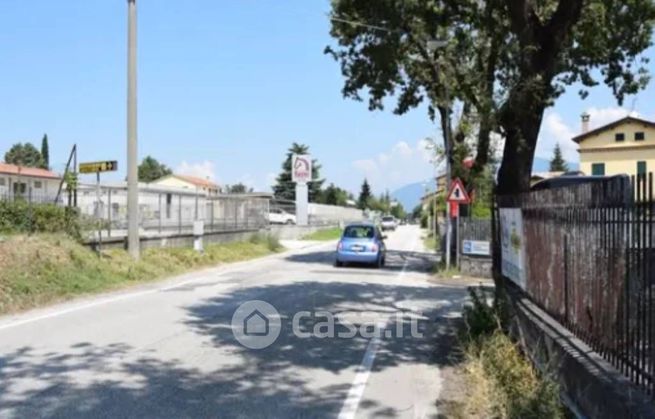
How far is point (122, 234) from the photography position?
22.4 meters

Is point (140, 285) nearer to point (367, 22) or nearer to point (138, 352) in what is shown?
point (138, 352)

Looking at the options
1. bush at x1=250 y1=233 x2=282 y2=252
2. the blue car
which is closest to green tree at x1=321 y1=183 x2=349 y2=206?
A: bush at x1=250 y1=233 x2=282 y2=252

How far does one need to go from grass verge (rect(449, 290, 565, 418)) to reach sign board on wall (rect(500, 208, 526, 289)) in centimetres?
65

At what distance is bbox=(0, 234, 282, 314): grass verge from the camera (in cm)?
1366

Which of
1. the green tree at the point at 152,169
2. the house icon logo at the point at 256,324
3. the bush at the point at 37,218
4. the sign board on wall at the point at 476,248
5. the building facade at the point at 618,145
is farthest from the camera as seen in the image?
the green tree at the point at 152,169

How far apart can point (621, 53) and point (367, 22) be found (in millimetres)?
9268

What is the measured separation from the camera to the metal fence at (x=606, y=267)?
15.4 ft

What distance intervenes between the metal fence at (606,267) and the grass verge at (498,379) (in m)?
0.61

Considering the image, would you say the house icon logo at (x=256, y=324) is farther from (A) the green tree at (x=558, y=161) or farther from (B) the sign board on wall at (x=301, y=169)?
(A) the green tree at (x=558, y=161)

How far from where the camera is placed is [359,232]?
85.4 feet

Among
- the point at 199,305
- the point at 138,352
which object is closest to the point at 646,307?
the point at 138,352

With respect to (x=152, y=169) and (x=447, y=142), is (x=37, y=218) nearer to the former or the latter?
(x=447, y=142)

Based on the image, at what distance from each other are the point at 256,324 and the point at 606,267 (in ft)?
22.7

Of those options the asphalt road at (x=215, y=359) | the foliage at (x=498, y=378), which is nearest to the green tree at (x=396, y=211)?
the asphalt road at (x=215, y=359)
